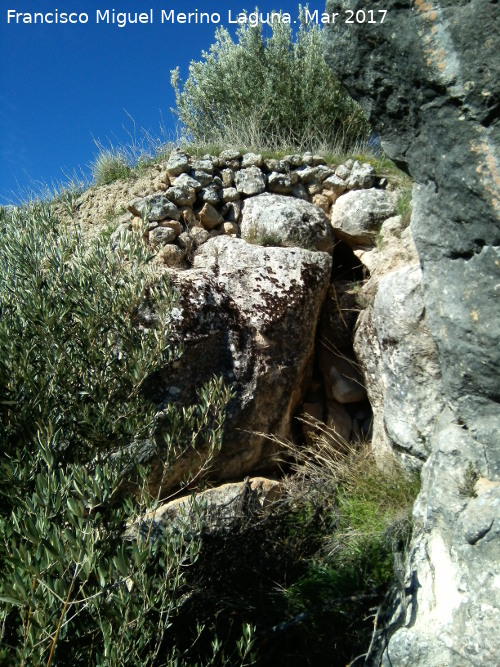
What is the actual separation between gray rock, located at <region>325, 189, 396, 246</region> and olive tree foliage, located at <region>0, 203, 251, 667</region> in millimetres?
3148

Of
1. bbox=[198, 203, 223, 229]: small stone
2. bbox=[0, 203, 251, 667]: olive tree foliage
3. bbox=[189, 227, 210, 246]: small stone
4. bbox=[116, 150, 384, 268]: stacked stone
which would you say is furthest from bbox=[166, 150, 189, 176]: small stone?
→ bbox=[0, 203, 251, 667]: olive tree foliage

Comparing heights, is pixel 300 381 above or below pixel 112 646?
above

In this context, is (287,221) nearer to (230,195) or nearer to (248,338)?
(230,195)

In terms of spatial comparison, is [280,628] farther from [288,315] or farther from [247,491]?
[288,315]

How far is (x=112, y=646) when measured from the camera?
8.27 feet

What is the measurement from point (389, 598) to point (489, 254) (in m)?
2.10

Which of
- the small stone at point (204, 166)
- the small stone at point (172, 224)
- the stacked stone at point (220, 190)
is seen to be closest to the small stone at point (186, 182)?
the stacked stone at point (220, 190)

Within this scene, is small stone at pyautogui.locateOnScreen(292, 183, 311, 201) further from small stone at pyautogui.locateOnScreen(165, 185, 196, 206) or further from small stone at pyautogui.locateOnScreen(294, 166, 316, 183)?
small stone at pyautogui.locateOnScreen(165, 185, 196, 206)

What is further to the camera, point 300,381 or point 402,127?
point 300,381

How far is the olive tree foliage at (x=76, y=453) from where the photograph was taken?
7.95 feet

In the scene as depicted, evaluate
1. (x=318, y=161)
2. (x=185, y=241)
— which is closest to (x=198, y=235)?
(x=185, y=241)

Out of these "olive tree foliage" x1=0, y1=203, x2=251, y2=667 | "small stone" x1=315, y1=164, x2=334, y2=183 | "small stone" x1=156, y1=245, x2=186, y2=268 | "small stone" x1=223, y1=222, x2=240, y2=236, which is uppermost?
"small stone" x1=315, y1=164, x2=334, y2=183

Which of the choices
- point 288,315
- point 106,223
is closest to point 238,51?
point 106,223

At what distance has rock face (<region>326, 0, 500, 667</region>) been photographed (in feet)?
10.3
